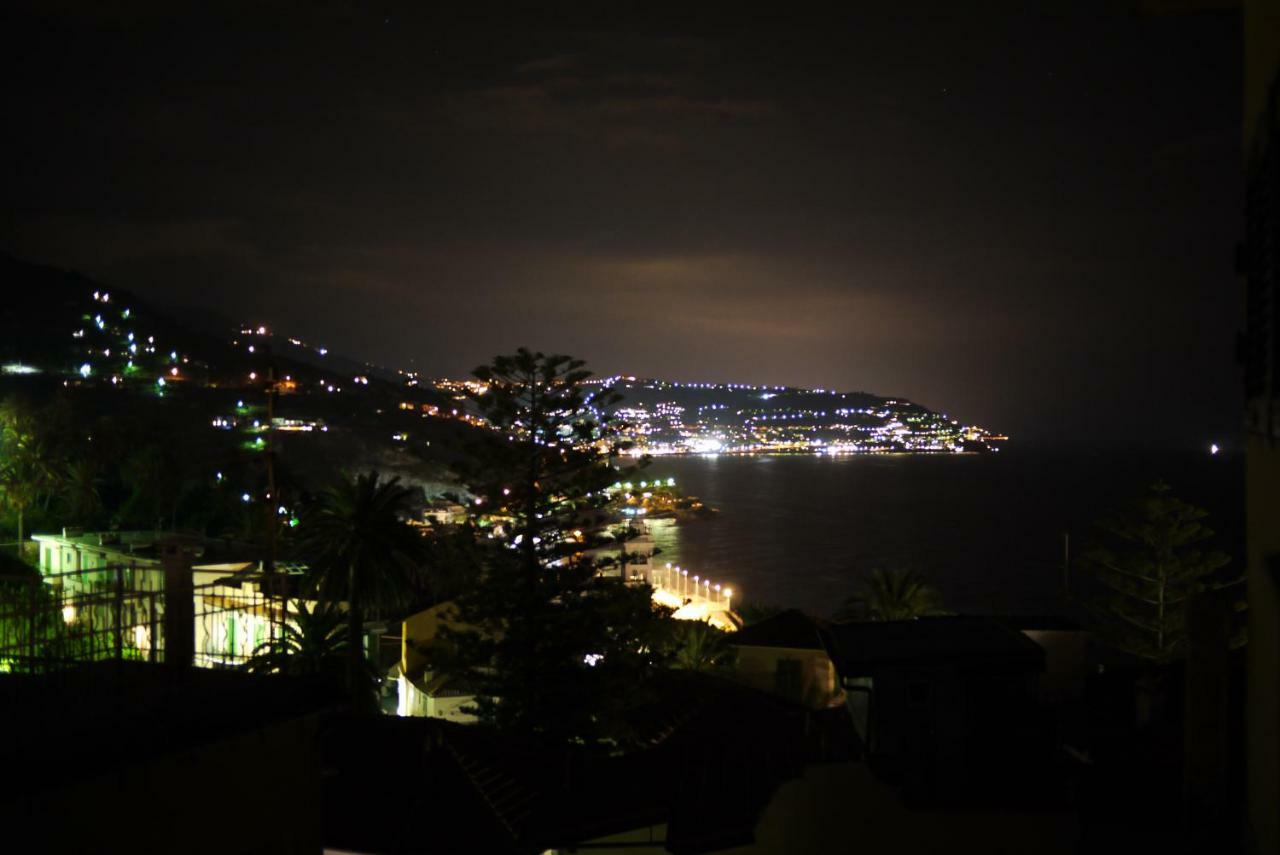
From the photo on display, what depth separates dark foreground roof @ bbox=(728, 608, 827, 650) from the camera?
69.0ft

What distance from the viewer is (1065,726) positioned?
19.2ft

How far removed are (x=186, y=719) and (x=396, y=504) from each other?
42.4 ft

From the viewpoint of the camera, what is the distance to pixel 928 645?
5.32 metres

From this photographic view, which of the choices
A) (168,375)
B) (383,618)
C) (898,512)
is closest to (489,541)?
(383,618)

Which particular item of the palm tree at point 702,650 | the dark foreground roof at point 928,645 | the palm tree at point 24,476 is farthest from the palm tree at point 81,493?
the dark foreground roof at point 928,645

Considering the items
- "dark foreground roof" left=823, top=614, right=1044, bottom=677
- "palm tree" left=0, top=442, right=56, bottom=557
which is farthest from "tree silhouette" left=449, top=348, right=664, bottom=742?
"palm tree" left=0, top=442, right=56, bottom=557

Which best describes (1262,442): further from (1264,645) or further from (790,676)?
(790,676)

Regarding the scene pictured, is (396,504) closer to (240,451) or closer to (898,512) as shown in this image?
(240,451)

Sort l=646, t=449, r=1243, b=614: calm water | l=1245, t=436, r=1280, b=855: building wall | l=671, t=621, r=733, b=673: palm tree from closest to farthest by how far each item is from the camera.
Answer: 1. l=1245, t=436, r=1280, b=855: building wall
2. l=671, t=621, r=733, b=673: palm tree
3. l=646, t=449, r=1243, b=614: calm water

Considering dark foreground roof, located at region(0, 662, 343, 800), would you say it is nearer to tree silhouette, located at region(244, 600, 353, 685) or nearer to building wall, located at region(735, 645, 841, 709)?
tree silhouette, located at region(244, 600, 353, 685)

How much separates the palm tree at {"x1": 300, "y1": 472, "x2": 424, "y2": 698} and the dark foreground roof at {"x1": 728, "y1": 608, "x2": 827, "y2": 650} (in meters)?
8.46

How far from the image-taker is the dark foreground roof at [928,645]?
16.8ft

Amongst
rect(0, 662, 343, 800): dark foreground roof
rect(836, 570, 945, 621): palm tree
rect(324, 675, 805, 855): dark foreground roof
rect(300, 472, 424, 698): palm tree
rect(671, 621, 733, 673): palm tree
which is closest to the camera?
rect(0, 662, 343, 800): dark foreground roof

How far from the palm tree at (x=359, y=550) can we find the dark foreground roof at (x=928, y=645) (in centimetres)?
1093
